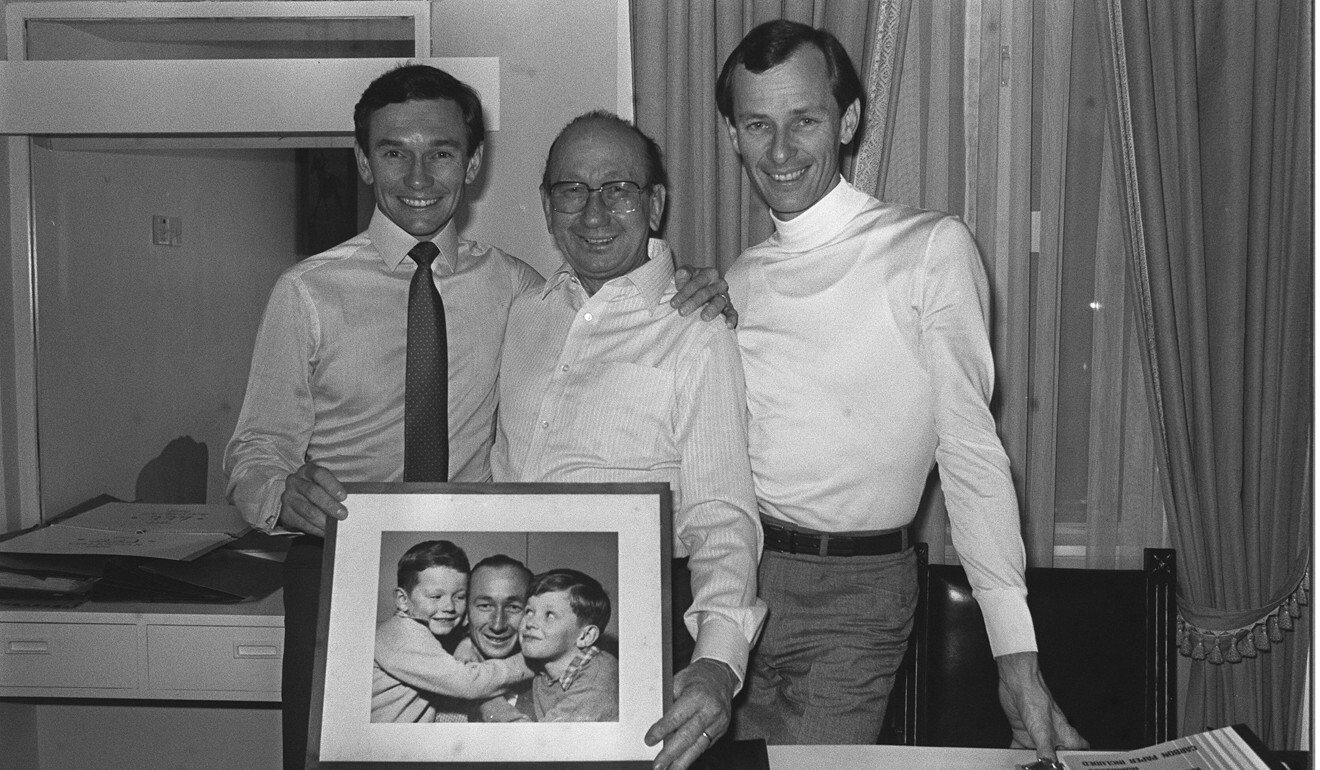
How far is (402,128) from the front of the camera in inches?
78.5

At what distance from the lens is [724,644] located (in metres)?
1.43

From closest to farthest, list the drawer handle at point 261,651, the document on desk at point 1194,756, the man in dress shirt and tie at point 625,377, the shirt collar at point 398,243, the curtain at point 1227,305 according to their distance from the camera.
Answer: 1. the document on desk at point 1194,756
2. the man in dress shirt and tie at point 625,377
3. the shirt collar at point 398,243
4. the drawer handle at point 261,651
5. the curtain at point 1227,305

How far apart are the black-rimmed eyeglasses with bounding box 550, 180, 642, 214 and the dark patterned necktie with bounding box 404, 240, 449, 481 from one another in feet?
1.22

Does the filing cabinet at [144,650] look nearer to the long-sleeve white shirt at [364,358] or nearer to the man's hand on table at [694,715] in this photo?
the long-sleeve white shirt at [364,358]

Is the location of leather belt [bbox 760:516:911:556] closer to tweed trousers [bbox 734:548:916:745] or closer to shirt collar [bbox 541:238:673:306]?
tweed trousers [bbox 734:548:916:745]

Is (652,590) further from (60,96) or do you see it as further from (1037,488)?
(60,96)

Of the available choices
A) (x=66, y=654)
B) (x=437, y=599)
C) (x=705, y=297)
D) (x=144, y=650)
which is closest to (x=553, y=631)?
(x=437, y=599)

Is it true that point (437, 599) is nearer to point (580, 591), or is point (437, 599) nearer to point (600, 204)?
point (580, 591)

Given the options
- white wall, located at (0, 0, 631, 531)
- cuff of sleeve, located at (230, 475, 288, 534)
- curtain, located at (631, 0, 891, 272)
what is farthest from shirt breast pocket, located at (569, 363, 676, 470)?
white wall, located at (0, 0, 631, 531)

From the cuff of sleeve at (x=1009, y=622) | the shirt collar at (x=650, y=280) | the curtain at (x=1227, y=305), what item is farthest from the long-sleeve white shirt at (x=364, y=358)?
the curtain at (x=1227, y=305)

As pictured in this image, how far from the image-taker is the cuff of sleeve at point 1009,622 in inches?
59.8

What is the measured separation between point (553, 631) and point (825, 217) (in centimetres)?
89

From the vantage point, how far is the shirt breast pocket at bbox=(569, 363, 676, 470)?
5.59 feet

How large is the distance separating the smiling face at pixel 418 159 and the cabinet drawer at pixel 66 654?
1.13 metres
